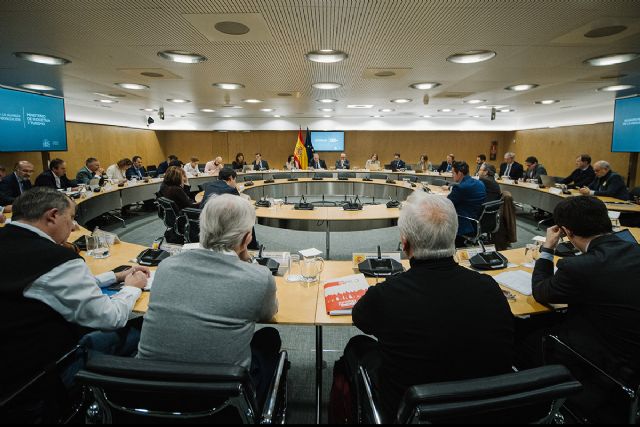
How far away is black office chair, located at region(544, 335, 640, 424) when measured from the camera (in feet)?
4.72

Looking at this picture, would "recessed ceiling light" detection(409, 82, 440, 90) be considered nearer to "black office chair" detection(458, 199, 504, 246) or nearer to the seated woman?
"black office chair" detection(458, 199, 504, 246)

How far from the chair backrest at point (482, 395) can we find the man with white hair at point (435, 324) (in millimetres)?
180

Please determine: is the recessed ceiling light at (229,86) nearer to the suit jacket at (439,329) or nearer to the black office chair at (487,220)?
the black office chair at (487,220)

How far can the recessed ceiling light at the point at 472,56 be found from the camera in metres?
4.21

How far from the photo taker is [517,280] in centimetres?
218

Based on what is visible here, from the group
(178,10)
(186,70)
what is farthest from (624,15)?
(186,70)

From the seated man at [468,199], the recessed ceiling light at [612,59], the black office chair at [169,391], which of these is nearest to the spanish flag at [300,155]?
the seated man at [468,199]

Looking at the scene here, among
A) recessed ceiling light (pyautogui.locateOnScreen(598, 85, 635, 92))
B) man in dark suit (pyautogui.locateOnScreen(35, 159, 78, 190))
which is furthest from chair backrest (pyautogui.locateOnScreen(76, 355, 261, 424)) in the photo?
recessed ceiling light (pyautogui.locateOnScreen(598, 85, 635, 92))

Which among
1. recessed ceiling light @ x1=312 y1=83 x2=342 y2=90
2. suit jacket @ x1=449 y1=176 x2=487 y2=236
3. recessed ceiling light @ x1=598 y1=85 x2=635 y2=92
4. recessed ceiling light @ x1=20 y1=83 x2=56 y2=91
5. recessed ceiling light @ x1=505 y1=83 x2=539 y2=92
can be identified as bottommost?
suit jacket @ x1=449 y1=176 x2=487 y2=236

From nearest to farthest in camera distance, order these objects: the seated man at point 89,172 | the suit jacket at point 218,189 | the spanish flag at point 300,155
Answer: the suit jacket at point 218,189
the seated man at point 89,172
the spanish flag at point 300,155

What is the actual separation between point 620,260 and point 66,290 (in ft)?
7.81

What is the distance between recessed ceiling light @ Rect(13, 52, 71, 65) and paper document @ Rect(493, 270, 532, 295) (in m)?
5.59

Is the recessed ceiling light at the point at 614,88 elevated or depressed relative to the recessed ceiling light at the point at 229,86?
elevated

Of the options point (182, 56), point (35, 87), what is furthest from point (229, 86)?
point (35, 87)
